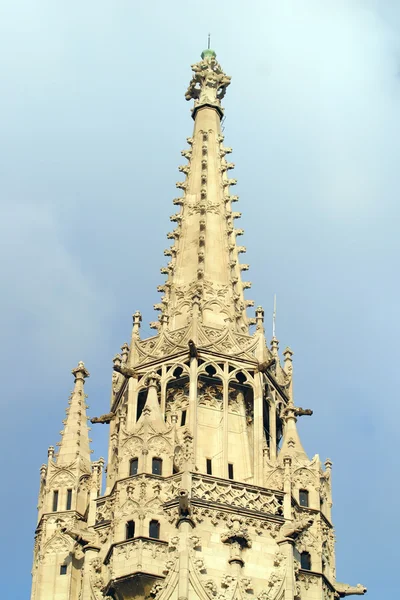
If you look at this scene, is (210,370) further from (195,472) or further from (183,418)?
(195,472)

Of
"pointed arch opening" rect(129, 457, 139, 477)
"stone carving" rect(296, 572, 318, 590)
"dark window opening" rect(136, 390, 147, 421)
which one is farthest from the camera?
"dark window opening" rect(136, 390, 147, 421)

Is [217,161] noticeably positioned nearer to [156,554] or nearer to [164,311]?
[164,311]

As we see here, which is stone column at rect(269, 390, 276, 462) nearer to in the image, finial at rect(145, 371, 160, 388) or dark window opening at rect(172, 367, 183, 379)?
dark window opening at rect(172, 367, 183, 379)

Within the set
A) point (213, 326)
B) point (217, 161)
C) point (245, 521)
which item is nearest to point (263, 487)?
point (245, 521)

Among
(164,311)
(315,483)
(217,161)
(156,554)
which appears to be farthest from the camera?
(217,161)

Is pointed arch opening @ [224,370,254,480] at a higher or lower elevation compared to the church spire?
lower

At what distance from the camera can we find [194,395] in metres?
53.9

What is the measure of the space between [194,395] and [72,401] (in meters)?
5.70

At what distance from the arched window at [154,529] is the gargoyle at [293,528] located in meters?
3.56

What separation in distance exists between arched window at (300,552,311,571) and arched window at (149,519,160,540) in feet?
14.8

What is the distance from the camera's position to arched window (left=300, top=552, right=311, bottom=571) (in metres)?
51.6

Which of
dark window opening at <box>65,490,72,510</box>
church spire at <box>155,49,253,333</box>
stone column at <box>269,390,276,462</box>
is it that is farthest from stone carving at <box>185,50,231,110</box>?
dark window opening at <box>65,490,72,510</box>

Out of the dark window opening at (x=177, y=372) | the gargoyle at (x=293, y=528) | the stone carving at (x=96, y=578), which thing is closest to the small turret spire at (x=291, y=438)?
the gargoyle at (x=293, y=528)

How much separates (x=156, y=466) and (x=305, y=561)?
503 centimetres
